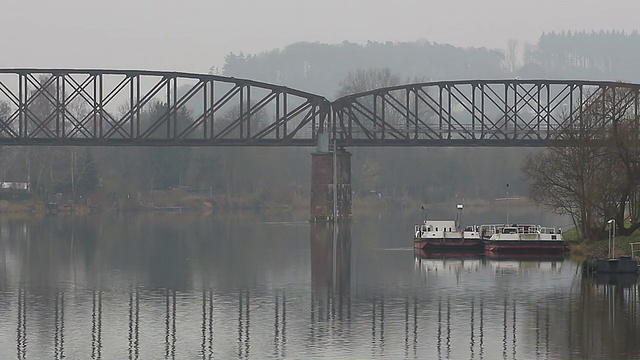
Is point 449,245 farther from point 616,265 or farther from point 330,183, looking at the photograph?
point 330,183

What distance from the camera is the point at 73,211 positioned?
6944 inches

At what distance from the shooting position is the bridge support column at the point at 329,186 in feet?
489

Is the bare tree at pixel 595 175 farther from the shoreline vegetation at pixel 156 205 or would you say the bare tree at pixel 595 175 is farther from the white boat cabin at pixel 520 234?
the shoreline vegetation at pixel 156 205

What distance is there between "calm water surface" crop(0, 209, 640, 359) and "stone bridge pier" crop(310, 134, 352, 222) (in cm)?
4224

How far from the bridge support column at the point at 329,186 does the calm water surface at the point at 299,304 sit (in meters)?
42.2

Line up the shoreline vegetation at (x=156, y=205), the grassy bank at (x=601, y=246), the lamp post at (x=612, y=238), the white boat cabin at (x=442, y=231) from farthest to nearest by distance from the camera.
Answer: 1. the shoreline vegetation at (x=156, y=205)
2. the white boat cabin at (x=442, y=231)
3. the grassy bank at (x=601, y=246)
4. the lamp post at (x=612, y=238)

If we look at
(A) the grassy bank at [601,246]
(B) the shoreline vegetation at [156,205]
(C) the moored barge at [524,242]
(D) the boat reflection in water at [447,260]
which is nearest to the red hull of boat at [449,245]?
(D) the boat reflection in water at [447,260]

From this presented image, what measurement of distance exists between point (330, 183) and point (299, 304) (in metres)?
88.4

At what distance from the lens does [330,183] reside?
150000mm

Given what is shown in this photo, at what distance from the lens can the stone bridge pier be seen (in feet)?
489

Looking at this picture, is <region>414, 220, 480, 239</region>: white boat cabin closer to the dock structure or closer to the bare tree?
the bare tree

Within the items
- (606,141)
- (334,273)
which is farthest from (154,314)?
(606,141)

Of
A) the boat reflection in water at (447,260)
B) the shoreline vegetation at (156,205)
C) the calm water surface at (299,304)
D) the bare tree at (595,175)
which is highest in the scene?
the bare tree at (595,175)

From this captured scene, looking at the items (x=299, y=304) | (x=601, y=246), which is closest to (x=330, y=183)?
(x=601, y=246)
